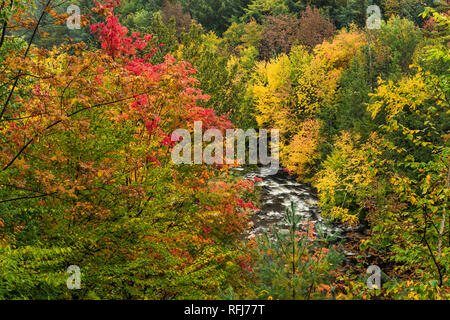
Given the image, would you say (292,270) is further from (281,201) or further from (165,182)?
(281,201)

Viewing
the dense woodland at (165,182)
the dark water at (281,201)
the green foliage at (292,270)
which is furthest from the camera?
the dark water at (281,201)

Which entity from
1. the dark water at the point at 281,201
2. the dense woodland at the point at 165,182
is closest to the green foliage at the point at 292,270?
the dense woodland at the point at 165,182

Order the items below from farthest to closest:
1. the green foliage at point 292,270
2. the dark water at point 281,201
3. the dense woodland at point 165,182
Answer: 1. the dark water at point 281,201
2. the dense woodland at point 165,182
3. the green foliage at point 292,270

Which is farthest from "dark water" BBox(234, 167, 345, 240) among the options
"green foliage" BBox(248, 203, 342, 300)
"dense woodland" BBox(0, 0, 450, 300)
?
"green foliage" BBox(248, 203, 342, 300)

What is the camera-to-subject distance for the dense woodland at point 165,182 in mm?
4887

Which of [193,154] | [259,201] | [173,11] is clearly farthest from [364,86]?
[173,11]

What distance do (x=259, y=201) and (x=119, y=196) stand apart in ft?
53.9

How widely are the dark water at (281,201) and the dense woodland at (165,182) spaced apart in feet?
3.06

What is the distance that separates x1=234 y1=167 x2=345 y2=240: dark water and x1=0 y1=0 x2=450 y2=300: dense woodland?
0.93m

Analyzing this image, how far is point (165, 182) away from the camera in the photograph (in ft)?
24.4

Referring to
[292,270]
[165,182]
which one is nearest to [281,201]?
[165,182]

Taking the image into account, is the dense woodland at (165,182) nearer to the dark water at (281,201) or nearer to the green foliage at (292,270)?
the green foliage at (292,270)

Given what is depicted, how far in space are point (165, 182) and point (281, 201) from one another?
15.8 metres
